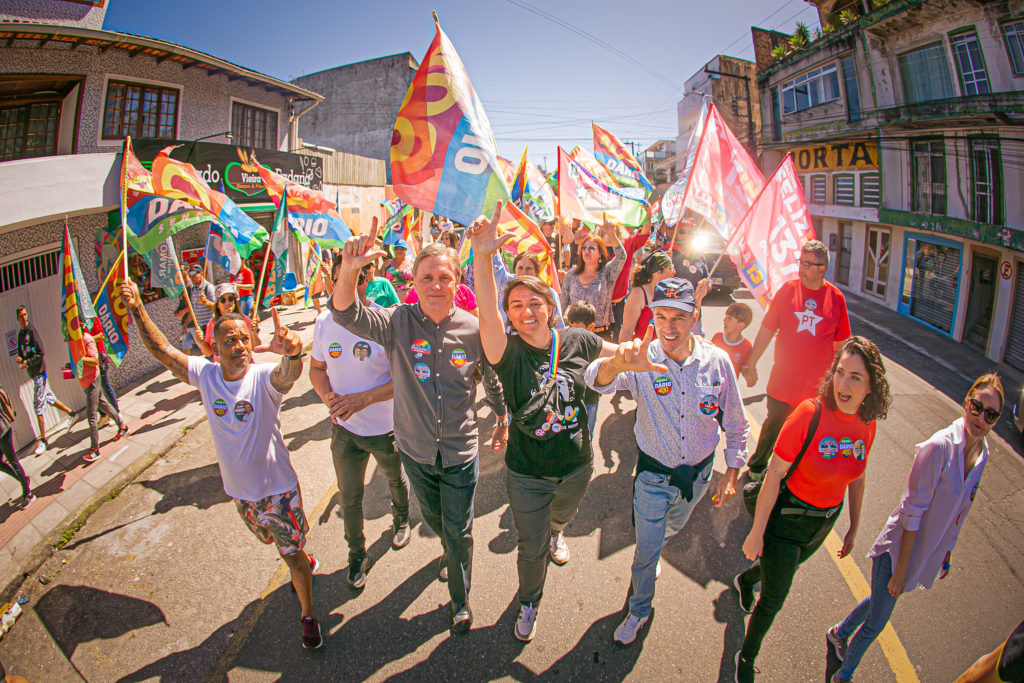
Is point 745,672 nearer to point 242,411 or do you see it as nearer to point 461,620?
point 461,620

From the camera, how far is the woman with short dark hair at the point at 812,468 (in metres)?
2.40

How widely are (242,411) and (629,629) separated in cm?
268

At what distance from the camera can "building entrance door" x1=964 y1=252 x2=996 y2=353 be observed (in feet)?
35.6

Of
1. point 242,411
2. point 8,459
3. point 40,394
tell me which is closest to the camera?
point 242,411

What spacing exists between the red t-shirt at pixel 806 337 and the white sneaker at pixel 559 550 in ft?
7.48

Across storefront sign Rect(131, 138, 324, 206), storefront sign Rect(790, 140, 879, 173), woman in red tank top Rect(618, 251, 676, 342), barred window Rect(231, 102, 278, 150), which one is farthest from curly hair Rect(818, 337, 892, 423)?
storefront sign Rect(790, 140, 879, 173)

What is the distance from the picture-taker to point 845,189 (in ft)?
57.4

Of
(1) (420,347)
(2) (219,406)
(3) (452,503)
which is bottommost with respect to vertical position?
(3) (452,503)

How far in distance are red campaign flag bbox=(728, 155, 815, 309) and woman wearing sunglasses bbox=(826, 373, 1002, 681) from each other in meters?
1.89

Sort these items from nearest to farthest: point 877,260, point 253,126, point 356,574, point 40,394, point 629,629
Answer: point 629,629 < point 356,574 < point 40,394 < point 253,126 < point 877,260

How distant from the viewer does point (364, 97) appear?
83.7 feet

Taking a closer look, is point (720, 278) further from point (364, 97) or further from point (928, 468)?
point (364, 97)

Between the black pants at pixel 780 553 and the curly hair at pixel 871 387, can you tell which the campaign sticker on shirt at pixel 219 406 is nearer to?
the black pants at pixel 780 553

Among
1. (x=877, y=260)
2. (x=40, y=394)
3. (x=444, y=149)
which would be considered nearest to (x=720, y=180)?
(x=444, y=149)
